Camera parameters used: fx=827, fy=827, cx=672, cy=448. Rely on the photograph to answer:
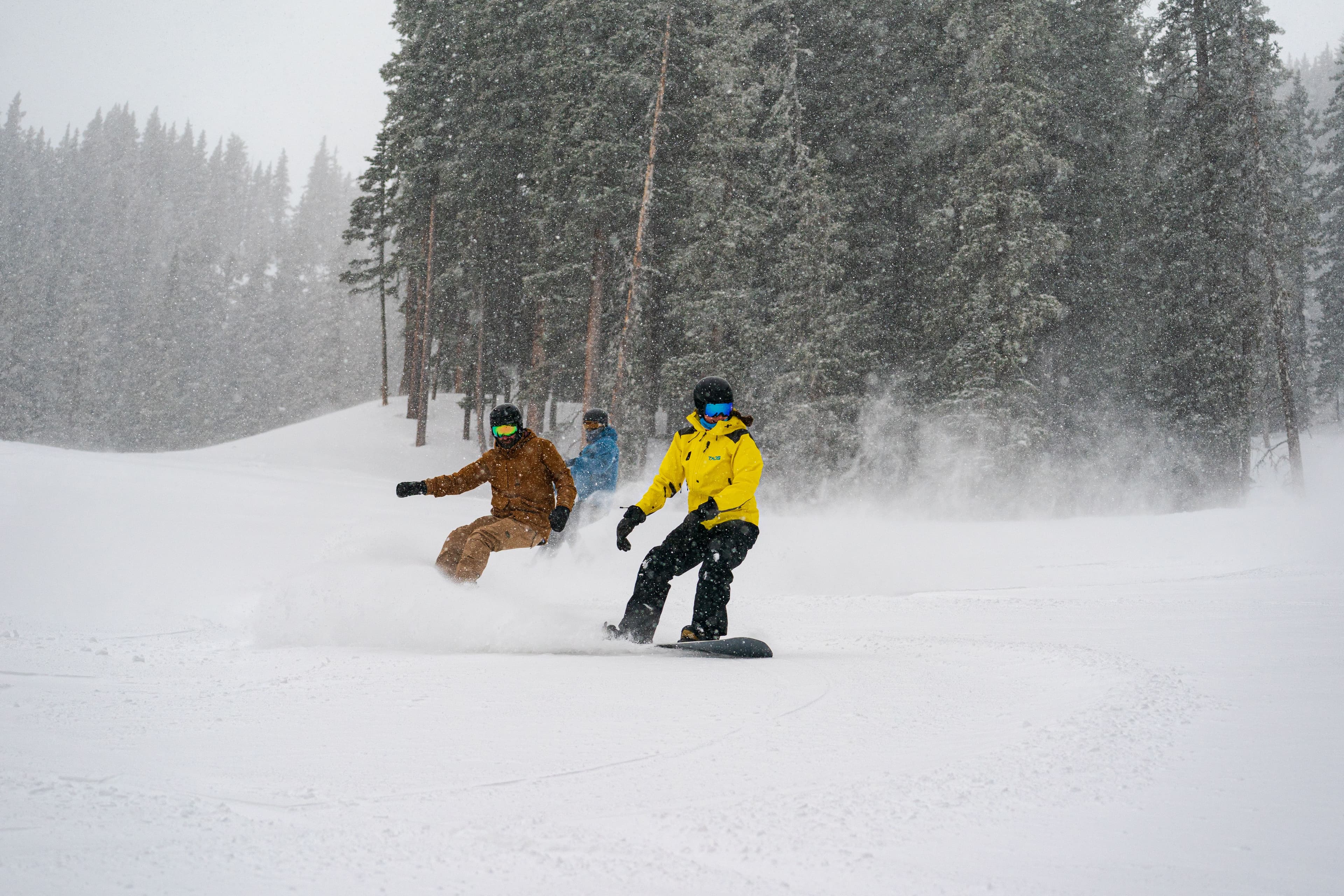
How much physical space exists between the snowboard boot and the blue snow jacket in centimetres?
437

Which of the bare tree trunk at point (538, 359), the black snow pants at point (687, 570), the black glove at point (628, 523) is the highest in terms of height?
the bare tree trunk at point (538, 359)

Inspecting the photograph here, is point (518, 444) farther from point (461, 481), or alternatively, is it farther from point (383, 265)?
point (383, 265)

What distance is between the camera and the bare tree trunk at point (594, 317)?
25.5 meters

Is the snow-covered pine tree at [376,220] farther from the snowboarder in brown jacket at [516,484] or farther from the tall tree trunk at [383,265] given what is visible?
the snowboarder in brown jacket at [516,484]

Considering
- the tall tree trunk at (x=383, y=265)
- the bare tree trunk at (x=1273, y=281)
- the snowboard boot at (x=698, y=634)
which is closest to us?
the snowboard boot at (x=698, y=634)

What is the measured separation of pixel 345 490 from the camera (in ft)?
62.6

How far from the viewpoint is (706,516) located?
5855 millimetres

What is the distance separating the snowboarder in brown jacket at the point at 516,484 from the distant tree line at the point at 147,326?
231 feet

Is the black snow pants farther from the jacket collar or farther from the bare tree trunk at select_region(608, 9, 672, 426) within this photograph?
the bare tree trunk at select_region(608, 9, 672, 426)

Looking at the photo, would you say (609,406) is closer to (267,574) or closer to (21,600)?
(267,574)

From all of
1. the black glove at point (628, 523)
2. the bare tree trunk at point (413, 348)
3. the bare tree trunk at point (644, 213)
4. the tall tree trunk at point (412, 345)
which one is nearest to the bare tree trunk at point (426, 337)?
the bare tree trunk at point (413, 348)

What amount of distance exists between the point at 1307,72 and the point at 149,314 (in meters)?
150

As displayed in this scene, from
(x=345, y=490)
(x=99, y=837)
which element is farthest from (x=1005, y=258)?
(x=99, y=837)

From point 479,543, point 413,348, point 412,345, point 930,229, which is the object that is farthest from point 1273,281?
point 412,345
